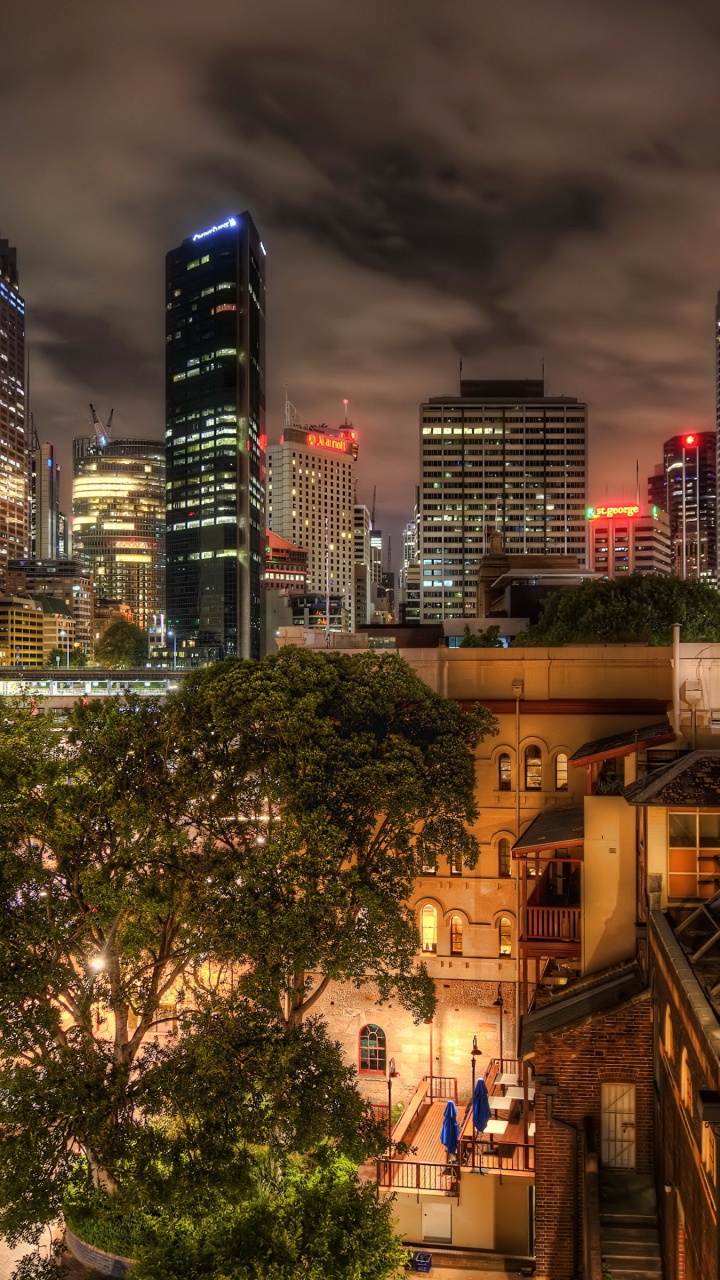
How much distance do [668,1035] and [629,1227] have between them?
448 cm

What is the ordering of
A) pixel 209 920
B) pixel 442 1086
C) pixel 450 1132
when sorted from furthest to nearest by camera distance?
pixel 442 1086
pixel 450 1132
pixel 209 920

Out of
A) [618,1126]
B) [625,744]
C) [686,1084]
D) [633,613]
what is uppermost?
[633,613]

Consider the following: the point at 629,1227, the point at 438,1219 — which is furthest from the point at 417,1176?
the point at 629,1227

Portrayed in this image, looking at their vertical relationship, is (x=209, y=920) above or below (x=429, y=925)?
above

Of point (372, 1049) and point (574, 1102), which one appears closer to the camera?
point (574, 1102)

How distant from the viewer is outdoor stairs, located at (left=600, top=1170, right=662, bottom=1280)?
56.9ft

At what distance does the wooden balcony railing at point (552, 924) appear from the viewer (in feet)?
85.1

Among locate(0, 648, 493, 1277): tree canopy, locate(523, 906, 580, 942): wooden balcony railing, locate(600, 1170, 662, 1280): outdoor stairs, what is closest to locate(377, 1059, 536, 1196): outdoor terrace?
locate(0, 648, 493, 1277): tree canopy

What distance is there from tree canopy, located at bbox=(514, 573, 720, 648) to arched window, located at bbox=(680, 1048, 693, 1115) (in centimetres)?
5228

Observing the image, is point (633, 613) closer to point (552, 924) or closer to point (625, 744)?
point (625, 744)

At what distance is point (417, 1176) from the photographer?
23.5 m

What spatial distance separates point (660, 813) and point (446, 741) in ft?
26.9

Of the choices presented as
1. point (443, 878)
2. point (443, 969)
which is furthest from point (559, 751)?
point (443, 969)

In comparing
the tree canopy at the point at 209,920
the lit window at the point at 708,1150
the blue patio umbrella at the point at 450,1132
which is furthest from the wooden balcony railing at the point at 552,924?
the lit window at the point at 708,1150
